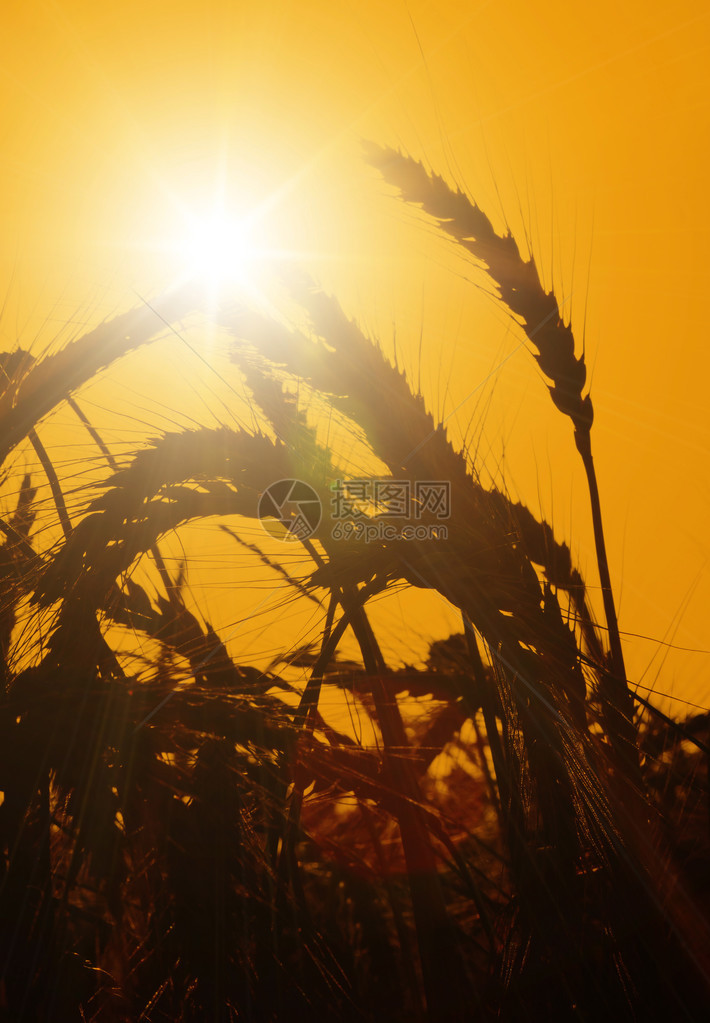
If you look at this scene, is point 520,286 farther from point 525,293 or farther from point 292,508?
point 292,508

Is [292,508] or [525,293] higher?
[525,293]

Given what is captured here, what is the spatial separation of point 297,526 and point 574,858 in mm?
537

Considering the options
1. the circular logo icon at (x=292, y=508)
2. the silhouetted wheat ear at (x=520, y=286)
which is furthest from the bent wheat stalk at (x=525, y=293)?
the circular logo icon at (x=292, y=508)

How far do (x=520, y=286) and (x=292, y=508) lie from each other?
52 cm

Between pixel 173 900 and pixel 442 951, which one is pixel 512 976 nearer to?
pixel 442 951

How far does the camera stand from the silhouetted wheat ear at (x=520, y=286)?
843 mm

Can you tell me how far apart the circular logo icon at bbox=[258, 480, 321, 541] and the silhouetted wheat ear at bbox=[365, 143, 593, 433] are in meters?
0.45

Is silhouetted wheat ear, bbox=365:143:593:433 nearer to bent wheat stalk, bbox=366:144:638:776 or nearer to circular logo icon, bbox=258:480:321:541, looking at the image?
bent wheat stalk, bbox=366:144:638:776

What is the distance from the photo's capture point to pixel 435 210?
864mm

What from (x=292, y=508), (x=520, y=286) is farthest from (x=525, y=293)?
(x=292, y=508)

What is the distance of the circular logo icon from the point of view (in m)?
0.71

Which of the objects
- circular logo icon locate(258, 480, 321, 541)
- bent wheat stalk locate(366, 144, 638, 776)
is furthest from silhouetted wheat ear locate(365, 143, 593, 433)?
circular logo icon locate(258, 480, 321, 541)

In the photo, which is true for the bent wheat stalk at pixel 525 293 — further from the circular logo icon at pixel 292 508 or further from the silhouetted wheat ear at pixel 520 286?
the circular logo icon at pixel 292 508

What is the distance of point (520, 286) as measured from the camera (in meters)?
0.84
